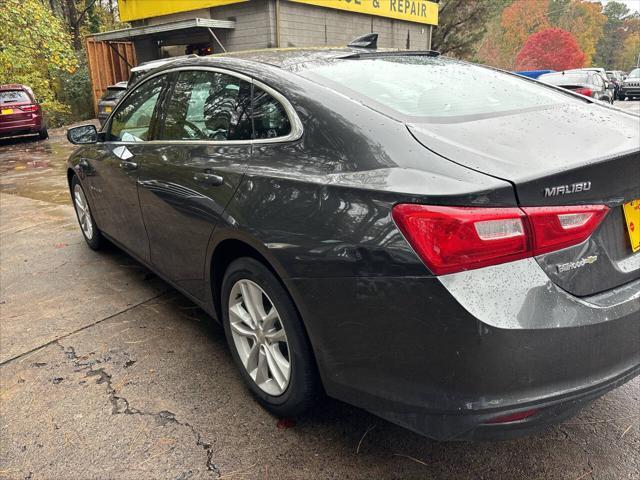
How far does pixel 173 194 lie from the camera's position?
2.82 meters

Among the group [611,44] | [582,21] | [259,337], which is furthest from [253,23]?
[611,44]

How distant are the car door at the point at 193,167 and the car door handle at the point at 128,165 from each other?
127 millimetres

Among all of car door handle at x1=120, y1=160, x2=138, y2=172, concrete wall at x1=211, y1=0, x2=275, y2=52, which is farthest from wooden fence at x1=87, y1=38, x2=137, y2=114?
car door handle at x1=120, y1=160, x2=138, y2=172

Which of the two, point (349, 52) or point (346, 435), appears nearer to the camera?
point (346, 435)

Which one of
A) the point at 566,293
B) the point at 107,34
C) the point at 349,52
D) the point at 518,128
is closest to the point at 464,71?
the point at 349,52

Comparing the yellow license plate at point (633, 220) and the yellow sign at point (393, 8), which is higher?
the yellow sign at point (393, 8)

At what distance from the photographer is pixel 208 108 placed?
110 inches

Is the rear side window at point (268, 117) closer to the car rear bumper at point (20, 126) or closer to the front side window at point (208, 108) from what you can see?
the front side window at point (208, 108)

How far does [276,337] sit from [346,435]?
534mm

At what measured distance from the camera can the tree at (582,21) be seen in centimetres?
6216

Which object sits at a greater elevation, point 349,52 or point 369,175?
point 349,52

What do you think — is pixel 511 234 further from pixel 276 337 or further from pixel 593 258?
pixel 276 337

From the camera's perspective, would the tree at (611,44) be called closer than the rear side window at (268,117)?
No

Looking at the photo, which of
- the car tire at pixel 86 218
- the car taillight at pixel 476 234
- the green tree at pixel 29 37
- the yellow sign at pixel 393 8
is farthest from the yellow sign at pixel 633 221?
the green tree at pixel 29 37
